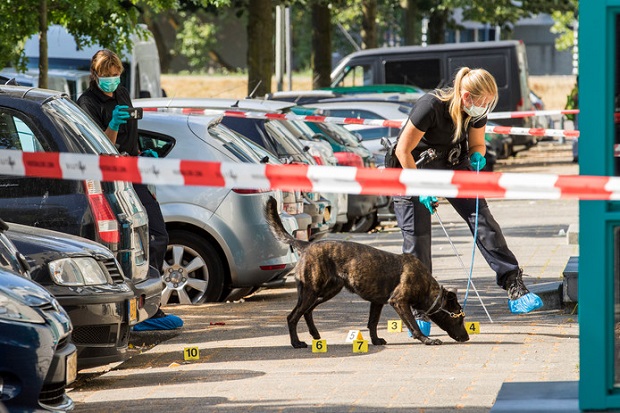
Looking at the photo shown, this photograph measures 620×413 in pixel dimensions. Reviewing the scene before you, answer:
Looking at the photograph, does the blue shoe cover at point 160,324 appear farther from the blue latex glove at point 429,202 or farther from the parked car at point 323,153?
the parked car at point 323,153

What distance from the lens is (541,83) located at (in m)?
63.4

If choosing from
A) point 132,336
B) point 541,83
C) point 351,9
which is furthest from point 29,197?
point 541,83

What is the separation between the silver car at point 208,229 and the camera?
1109cm

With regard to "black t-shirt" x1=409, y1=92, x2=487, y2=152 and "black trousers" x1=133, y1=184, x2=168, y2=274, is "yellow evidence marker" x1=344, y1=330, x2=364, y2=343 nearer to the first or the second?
"black t-shirt" x1=409, y1=92, x2=487, y2=152

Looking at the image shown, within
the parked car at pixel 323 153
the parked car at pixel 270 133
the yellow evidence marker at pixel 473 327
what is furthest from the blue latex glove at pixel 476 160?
the parked car at pixel 323 153

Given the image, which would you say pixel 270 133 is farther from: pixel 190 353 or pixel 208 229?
pixel 190 353

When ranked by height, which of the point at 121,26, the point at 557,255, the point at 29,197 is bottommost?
the point at 557,255

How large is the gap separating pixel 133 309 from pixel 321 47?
89.7 ft

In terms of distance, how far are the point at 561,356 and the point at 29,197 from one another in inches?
136

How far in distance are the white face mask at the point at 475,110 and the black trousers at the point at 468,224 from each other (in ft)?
1.55

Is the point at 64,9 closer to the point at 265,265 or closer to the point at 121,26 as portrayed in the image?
the point at 121,26

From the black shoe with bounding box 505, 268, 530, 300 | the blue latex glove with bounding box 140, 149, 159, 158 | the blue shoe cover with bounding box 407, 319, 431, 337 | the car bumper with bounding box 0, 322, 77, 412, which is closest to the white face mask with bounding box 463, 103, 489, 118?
the black shoe with bounding box 505, 268, 530, 300

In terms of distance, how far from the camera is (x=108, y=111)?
406 inches

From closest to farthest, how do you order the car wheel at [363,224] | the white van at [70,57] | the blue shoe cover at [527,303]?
1. the blue shoe cover at [527,303]
2. the car wheel at [363,224]
3. the white van at [70,57]
